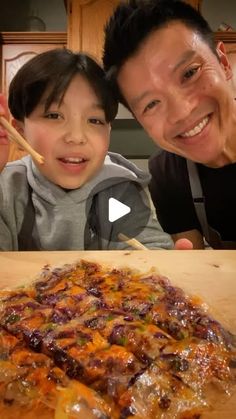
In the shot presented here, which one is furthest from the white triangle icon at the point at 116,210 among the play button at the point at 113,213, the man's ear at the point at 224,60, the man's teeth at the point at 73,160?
the man's ear at the point at 224,60

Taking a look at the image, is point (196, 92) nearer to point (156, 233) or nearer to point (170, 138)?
point (170, 138)

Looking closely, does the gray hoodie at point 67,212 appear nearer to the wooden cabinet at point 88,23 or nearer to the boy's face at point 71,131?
the boy's face at point 71,131

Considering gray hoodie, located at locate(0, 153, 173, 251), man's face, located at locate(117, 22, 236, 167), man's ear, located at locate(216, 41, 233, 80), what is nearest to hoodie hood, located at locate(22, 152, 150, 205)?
gray hoodie, located at locate(0, 153, 173, 251)

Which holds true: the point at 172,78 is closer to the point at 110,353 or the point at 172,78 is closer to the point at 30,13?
the point at 30,13

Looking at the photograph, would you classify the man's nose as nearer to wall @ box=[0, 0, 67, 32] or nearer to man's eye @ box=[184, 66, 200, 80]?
man's eye @ box=[184, 66, 200, 80]

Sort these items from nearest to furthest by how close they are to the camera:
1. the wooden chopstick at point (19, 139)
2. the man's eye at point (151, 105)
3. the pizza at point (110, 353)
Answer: the pizza at point (110, 353), the wooden chopstick at point (19, 139), the man's eye at point (151, 105)

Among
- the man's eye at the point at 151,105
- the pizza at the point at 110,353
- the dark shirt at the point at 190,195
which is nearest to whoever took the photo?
the pizza at the point at 110,353
